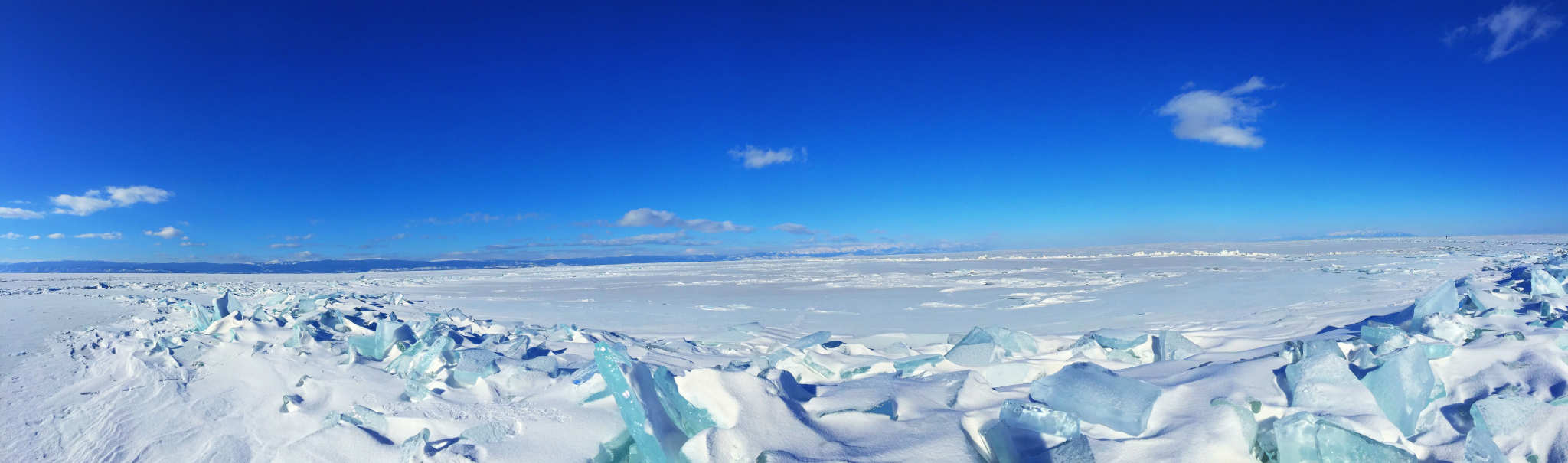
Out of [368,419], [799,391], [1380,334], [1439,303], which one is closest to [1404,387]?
[1380,334]

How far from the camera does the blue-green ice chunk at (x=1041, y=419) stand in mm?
1981

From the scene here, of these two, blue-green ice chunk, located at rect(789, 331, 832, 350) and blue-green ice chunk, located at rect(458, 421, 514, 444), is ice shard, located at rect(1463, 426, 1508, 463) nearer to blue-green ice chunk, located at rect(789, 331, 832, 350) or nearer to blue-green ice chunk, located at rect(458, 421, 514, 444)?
blue-green ice chunk, located at rect(789, 331, 832, 350)

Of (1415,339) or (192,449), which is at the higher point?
(1415,339)

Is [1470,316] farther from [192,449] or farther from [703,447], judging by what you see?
[192,449]

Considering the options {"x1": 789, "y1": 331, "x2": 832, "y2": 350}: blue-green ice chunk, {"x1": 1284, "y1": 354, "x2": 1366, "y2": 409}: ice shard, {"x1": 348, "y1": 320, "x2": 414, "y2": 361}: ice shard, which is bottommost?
{"x1": 789, "y1": 331, "x2": 832, "y2": 350}: blue-green ice chunk

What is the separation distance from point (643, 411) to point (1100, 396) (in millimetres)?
1547

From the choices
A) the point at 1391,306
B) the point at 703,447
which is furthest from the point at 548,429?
the point at 1391,306

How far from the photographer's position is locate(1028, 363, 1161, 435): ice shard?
6.78ft

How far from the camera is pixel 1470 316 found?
376cm

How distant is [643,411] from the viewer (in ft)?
6.24

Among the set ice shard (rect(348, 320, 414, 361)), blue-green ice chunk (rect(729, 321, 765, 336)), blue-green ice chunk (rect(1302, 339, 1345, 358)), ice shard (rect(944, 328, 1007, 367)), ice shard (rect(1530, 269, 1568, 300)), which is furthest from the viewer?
blue-green ice chunk (rect(729, 321, 765, 336))

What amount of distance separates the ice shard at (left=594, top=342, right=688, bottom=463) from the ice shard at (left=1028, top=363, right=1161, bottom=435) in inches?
54.2

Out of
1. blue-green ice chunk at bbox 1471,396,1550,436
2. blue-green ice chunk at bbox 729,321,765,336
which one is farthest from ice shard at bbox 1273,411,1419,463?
blue-green ice chunk at bbox 729,321,765,336

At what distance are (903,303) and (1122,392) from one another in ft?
23.2
